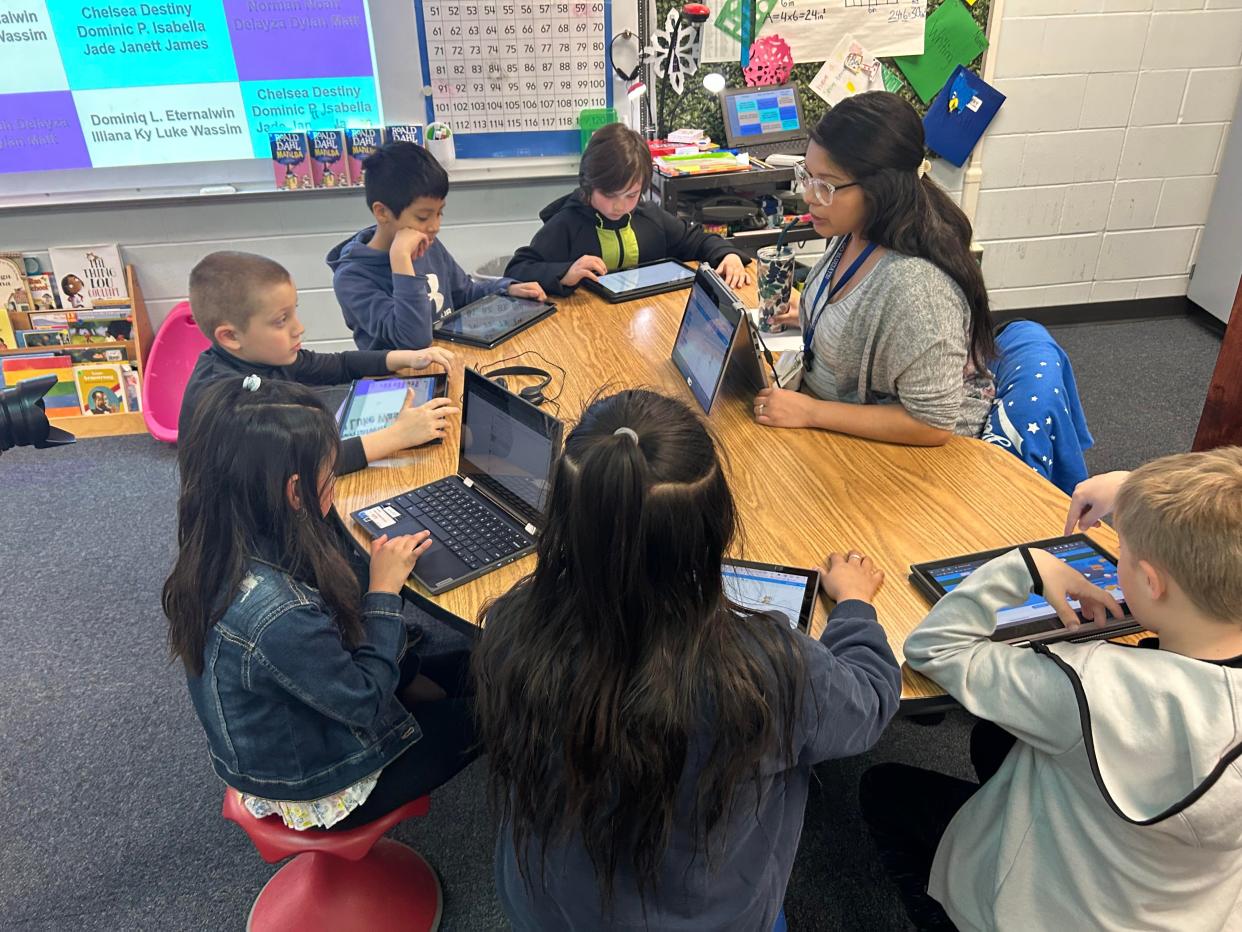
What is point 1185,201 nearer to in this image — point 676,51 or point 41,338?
point 676,51

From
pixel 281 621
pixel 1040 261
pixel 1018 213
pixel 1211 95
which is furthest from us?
pixel 1040 261

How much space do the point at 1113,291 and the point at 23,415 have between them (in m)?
4.26

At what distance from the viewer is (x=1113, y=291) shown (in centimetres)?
410

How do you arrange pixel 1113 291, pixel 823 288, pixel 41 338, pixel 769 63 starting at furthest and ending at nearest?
pixel 1113 291 < pixel 769 63 < pixel 41 338 < pixel 823 288

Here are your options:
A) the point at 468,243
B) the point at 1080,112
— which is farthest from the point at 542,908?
the point at 1080,112

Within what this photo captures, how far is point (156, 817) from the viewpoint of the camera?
1833 mm

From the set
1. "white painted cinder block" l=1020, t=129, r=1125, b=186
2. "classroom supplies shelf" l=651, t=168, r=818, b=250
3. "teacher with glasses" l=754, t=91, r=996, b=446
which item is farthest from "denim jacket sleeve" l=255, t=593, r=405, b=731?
"white painted cinder block" l=1020, t=129, r=1125, b=186

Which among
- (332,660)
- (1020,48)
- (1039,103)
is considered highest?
(1020,48)

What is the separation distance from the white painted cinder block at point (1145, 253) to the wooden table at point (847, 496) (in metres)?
2.94

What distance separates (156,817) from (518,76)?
2.59 meters

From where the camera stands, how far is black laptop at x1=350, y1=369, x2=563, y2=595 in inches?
54.1

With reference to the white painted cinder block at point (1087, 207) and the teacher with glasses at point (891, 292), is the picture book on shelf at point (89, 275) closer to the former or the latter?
the teacher with glasses at point (891, 292)

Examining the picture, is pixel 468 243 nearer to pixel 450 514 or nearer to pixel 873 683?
pixel 450 514

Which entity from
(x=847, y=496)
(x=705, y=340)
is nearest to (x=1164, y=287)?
(x=705, y=340)
